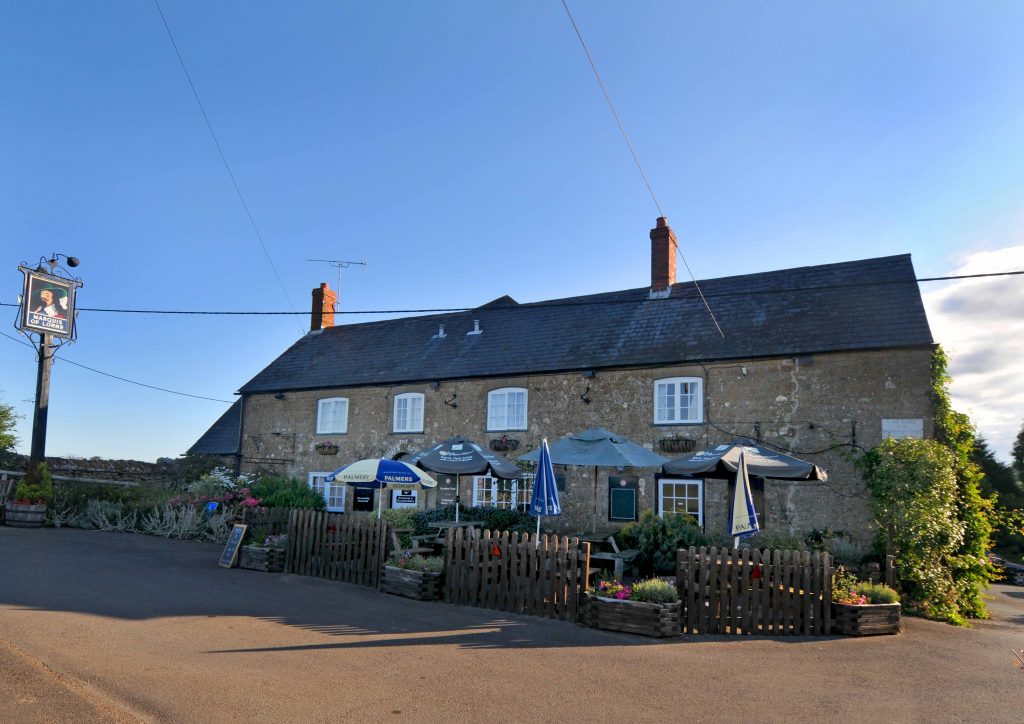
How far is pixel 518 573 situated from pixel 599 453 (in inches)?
143

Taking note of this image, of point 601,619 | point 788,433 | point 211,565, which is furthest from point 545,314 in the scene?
point 601,619

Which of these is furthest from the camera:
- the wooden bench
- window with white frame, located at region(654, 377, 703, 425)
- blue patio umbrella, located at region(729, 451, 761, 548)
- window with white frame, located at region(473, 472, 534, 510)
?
window with white frame, located at region(473, 472, 534, 510)

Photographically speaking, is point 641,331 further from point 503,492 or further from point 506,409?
point 503,492

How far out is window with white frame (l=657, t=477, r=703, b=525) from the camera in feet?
57.0

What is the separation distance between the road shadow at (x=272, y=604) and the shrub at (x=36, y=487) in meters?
5.24

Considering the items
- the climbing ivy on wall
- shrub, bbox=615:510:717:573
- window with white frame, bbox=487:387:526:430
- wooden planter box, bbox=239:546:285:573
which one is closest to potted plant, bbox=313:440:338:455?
window with white frame, bbox=487:387:526:430

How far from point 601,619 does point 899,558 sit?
20.7ft

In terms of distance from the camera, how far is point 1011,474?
40281mm

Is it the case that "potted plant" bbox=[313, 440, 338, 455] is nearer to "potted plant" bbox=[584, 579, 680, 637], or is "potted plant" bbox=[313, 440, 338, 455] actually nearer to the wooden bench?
the wooden bench

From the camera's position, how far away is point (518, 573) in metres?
10.8

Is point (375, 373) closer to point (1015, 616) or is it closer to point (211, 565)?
point (211, 565)

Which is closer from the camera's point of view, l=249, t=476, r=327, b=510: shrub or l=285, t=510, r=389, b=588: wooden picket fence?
l=285, t=510, r=389, b=588: wooden picket fence

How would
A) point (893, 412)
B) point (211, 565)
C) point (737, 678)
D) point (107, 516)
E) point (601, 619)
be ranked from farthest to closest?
point (107, 516) < point (893, 412) < point (211, 565) < point (601, 619) < point (737, 678)

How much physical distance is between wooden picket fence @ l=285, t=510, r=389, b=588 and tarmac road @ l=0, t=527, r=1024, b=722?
1066 mm
